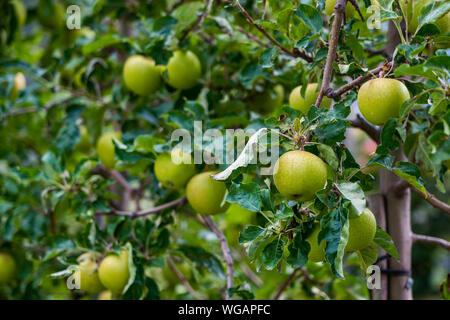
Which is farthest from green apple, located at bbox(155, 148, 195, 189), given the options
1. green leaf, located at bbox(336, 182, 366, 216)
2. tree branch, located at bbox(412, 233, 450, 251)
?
tree branch, located at bbox(412, 233, 450, 251)

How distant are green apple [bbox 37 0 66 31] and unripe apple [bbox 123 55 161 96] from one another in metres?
0.69

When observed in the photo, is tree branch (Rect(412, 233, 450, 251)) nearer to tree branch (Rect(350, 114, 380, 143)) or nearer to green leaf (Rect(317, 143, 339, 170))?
tree branch (Rect(350, 114, 380, 143))

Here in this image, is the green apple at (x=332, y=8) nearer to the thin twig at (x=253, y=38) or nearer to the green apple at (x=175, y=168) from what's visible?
the thin twig at (x=253, y=38)

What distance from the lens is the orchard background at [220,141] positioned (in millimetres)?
725

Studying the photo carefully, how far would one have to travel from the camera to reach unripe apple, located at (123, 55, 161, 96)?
135 centimetres

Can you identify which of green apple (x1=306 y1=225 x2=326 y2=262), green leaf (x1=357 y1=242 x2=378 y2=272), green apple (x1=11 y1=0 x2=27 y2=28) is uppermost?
green apple (x1=11 y1=0 x2=27 y2=28)

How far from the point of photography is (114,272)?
1097 mm

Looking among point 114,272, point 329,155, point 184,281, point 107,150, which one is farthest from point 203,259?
point 329,155

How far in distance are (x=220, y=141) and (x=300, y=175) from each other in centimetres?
29

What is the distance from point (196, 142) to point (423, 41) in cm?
47

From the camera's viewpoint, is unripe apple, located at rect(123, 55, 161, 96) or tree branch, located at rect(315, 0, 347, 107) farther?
unripe apple, located at rect(123, 55, 161, 96)

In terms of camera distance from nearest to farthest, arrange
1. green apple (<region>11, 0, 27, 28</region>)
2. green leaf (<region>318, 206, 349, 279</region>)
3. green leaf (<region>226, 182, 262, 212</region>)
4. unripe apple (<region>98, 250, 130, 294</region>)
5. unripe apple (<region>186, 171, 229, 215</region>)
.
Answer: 1. green leaf (<region>318, 206, 349, 279</region>)
2. green leaf (<region>226, 182, 262, 212</region>)
3. unripe apple (<region>186, 171, 229, 215</region>)
4. unripe apple (<region>98, 250, 130, 294</region>)
5. green apple (<region>11, 0, 27, 28</region>)

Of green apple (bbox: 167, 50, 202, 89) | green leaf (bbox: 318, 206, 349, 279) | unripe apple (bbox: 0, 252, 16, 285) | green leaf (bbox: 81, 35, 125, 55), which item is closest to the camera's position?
green leaf (bbox: 318, 206, 349, 279)
